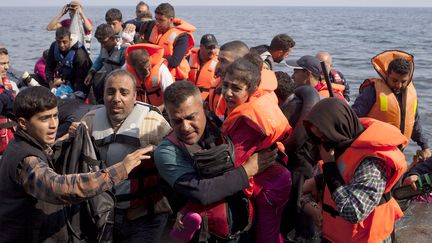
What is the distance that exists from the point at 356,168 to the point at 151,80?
274 cm

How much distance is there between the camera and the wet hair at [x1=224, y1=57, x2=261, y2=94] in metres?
3.40

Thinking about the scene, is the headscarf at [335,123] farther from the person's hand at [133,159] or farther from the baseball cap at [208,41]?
the baseball cap at [208,41]

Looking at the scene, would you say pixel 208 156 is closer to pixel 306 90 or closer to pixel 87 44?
pixel 306 90

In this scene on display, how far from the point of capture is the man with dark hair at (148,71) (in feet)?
15.9

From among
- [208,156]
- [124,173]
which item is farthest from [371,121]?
[124,173]

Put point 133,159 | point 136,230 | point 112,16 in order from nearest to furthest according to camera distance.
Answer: point 133,159 → point 136,230 → point 112,16

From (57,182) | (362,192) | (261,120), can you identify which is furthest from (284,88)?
(57,182)

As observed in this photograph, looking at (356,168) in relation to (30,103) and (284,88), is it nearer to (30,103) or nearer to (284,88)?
(284,88)

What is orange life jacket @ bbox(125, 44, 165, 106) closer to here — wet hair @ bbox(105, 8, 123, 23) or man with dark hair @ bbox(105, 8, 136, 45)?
man with dark hair @ bbox(105, 8, 136, 45)

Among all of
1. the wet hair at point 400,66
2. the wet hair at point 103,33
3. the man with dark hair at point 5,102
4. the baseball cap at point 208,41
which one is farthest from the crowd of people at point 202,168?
the baseball cap at point 208,41

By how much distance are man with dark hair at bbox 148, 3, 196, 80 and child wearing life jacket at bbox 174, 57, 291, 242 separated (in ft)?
9.94

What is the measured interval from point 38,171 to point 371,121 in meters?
1.97

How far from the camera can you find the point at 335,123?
9.26ft

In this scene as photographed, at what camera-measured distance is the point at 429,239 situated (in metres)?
5.70
